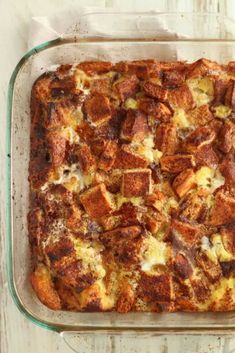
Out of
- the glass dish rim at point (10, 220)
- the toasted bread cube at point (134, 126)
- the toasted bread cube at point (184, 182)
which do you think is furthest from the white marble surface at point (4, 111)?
the toasted bread cube at point (184, 182)

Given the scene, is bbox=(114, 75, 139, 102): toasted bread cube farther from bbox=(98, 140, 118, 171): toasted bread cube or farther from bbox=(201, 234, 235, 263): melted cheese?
bbox=(201, 234, 235, 263): melted cheese

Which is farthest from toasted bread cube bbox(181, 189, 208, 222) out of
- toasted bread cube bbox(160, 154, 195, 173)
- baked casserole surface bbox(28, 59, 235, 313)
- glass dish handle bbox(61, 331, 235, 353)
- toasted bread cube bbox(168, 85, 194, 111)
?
glass dish handle bbox(61, 331, 235, 353)

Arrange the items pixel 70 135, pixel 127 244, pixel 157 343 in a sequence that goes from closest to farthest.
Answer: pixel 127 244 < pixel 70 135 < pixel 157 343

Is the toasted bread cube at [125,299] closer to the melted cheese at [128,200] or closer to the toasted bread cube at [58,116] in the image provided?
the melted cheese at [128,200]

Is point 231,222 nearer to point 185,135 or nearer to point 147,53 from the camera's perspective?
point 185,135

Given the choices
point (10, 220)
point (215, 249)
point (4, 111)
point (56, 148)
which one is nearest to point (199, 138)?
point (215, 249)

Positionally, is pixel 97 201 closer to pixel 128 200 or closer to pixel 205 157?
pixel 128 200
